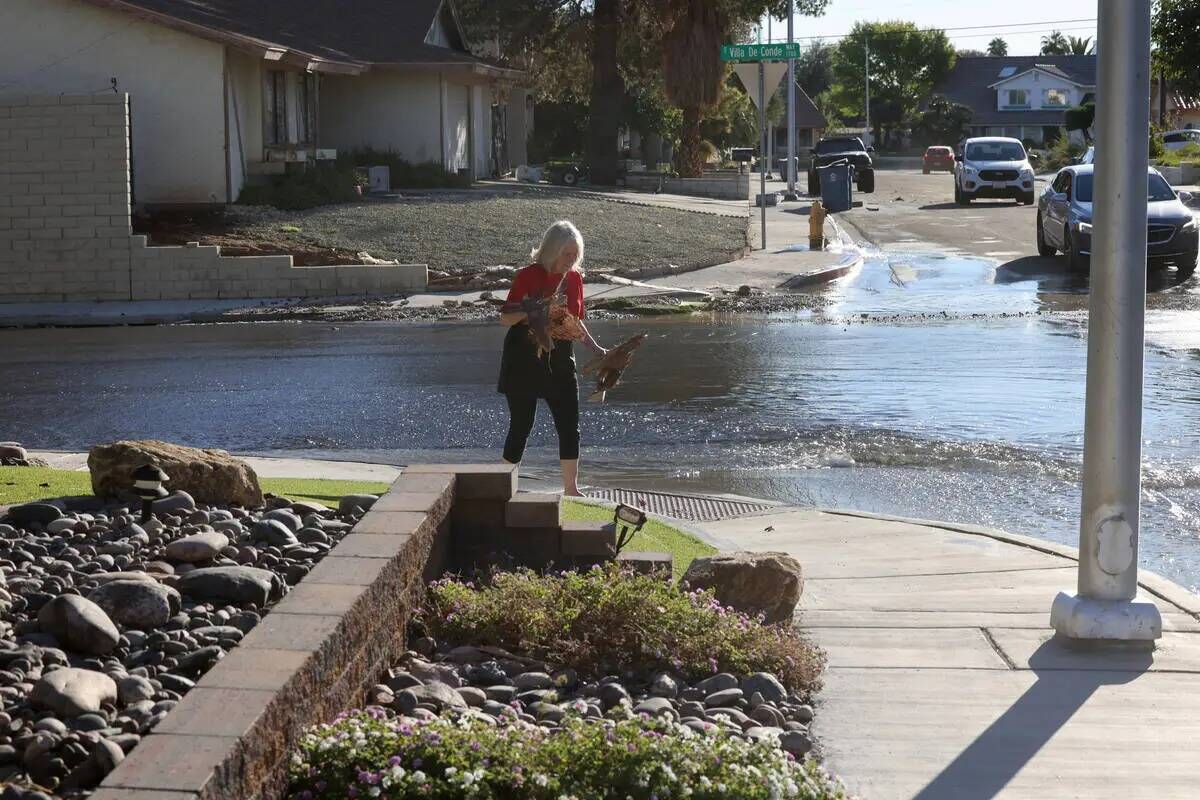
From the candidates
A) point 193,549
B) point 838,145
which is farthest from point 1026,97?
point 193,549

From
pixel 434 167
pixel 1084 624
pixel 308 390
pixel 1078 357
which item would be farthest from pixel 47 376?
pixel 434 167

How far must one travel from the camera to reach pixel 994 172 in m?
43.2

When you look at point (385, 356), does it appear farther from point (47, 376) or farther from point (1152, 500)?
point (1152, 500)

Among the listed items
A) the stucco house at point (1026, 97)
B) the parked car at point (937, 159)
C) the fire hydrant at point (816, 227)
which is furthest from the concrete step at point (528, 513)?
the stucco house at point (1026, 97)

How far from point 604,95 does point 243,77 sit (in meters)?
16.6

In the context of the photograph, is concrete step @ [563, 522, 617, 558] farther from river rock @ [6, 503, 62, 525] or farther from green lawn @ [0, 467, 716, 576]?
Result: river rock @ [6, 503, 62, 525]

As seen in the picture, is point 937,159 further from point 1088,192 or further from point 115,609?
point 115,609

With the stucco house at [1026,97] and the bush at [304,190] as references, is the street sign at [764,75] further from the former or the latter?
the stucco house at [1026,97]

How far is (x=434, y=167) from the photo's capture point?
36.8 metres

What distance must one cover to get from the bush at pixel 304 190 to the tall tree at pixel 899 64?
89721 millimetres

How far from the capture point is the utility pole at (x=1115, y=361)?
20.3 feet

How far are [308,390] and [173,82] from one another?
603 inches

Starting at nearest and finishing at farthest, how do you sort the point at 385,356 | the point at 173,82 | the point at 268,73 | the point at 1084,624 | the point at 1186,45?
the point at 1084,624, the point at 385,356, the point at 173,82, the point at 268,73, the point at 1186,45

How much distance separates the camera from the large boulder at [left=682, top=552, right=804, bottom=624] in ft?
21.5
